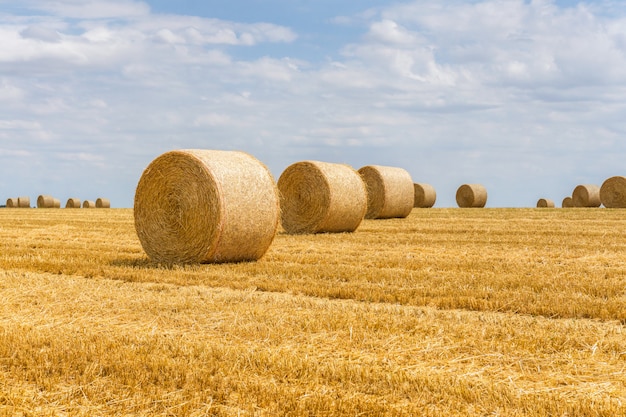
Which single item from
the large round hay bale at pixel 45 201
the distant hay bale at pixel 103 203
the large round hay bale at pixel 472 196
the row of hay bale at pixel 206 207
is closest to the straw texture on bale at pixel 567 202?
the large round hay bale at pixel 472 196

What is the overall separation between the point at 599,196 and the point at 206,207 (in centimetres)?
2673

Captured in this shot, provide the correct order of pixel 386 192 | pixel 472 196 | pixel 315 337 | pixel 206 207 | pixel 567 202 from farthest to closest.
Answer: pixel 567 202 < pixel 472 196 < pixel 386 192 < pixel 206 207 < pixel 315 337

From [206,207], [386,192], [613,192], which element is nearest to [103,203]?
[386,192]

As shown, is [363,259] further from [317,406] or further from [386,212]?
[386,212]

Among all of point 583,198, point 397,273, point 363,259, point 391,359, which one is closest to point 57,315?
point 391,359

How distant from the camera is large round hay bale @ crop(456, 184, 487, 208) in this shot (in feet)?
A: 112

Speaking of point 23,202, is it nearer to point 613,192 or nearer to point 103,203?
point 103,203

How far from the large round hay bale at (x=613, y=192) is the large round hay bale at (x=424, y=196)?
7.47 metres

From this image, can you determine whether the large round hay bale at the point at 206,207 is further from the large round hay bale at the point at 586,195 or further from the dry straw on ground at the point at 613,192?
the large round hay bale at the point at 586,195

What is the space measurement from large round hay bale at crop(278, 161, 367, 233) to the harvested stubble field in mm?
5389

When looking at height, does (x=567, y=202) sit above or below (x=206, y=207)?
above

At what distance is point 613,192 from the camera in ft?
101

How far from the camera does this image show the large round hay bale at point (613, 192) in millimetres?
30250

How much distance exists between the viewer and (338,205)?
54.3 ft
